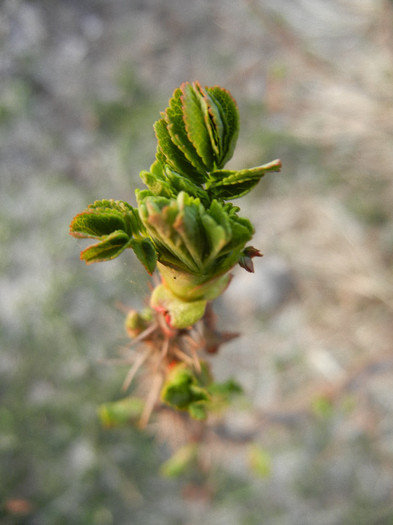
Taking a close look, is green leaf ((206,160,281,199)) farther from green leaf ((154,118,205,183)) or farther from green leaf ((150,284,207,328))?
green leaf ((150,284,207,328))

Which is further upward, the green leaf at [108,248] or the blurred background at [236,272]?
the blurred background at [236,272]

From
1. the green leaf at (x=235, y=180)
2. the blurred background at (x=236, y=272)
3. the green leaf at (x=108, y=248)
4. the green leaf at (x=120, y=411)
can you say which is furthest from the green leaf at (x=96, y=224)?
the blurred background at (x=236, y=272)

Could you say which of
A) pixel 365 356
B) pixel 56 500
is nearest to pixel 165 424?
pixel 56 500

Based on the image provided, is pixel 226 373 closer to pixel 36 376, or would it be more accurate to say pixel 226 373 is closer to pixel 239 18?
pixel 36 376

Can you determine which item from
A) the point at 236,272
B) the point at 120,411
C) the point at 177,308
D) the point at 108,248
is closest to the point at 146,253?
the point at 108,248

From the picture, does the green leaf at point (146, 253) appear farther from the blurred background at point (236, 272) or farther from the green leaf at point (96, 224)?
the blurred background at point (236, 272)

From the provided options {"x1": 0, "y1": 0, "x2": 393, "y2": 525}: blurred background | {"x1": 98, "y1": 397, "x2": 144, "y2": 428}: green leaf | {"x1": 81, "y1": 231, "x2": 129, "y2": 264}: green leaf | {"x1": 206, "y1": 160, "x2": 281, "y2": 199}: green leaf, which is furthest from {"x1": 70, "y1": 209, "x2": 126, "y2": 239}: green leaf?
{"x1": 0, "y1": 0, "x2": 393, "y2": 525}: blurred background
